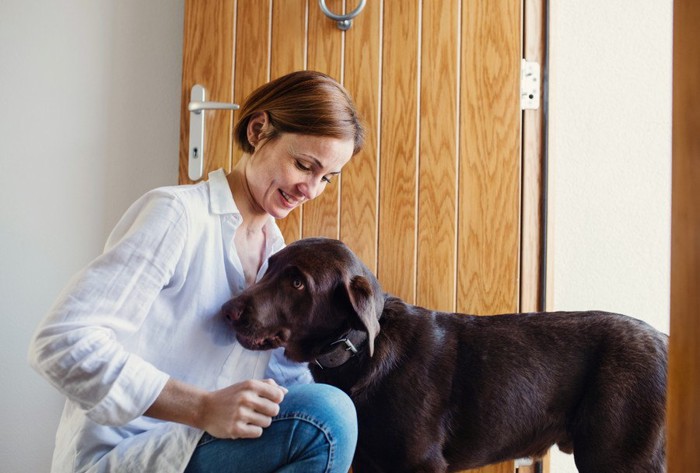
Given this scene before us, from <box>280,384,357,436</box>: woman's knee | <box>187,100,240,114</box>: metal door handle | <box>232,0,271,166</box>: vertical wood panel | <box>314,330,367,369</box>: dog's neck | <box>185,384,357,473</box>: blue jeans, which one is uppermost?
<box>232,0,271,166</box>: vertical wood panel

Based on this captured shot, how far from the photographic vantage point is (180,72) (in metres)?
2.42

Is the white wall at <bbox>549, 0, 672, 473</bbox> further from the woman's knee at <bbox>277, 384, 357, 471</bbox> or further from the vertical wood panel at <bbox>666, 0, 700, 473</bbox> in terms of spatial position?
the vertical wood panel at <bbox>666, 0, 700, 473</bbox>

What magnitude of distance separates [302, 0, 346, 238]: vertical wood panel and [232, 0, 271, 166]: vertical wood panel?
0.15 m

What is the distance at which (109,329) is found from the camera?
1229mm

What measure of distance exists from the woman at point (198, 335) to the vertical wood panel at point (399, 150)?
0.39m

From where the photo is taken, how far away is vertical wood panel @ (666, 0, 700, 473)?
54cm

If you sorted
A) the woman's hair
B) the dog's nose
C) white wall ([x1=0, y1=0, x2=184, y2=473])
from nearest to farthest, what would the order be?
the dog's nose → the woman's hair → white wall ([x1=0, y1=0, x2=184, y2=473])

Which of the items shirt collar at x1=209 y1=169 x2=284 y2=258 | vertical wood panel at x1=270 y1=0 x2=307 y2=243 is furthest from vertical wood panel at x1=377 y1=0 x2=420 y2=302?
shirt collar at x1=209 y1=169 x2=284 y2=258

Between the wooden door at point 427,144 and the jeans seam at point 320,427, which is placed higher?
the wooden door at point 427,144

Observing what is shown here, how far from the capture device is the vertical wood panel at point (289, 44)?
212cm

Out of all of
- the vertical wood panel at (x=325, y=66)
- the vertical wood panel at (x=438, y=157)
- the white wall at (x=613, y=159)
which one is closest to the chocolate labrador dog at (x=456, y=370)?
the vertical wood panel at (x=438, y=157)

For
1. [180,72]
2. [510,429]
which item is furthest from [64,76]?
[510,429]

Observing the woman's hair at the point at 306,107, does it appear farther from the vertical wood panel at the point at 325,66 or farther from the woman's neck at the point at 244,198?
the vertical wood panel at the point at 325,66

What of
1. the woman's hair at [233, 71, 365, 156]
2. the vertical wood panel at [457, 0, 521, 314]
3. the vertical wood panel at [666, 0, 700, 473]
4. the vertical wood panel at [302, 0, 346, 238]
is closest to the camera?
the vertical wood panel at [666, 0, 700, 473]
